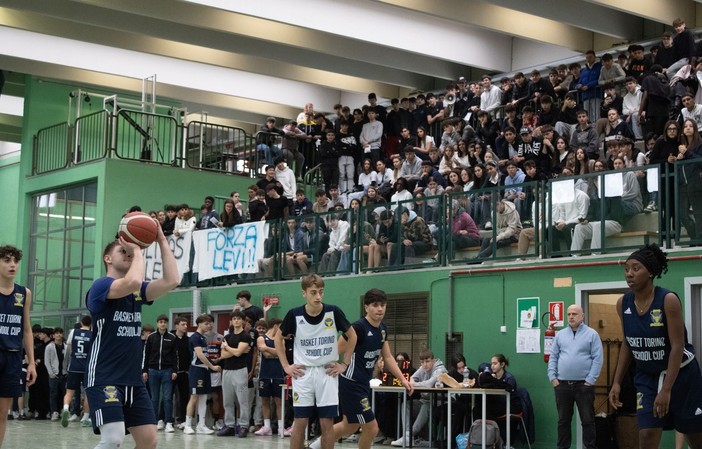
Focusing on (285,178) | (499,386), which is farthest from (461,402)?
(285,178)

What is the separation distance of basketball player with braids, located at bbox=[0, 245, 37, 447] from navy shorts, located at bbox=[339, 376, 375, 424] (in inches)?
132

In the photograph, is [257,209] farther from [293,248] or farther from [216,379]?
[216,379]

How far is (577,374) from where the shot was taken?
1473 centimetres

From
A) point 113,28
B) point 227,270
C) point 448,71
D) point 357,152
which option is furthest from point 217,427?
point 448,71

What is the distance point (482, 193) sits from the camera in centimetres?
1792

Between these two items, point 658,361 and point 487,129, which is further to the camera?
point 487,129

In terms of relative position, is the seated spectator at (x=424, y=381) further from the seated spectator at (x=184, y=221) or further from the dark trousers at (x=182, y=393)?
the seated spectator at (x=184, y=221)

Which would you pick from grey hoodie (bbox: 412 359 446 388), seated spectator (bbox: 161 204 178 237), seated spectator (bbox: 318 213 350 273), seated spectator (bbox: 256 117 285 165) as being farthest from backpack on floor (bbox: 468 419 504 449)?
seated spectator (bbox: 256 117 285 165)

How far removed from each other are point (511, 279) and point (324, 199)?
18.9 ft

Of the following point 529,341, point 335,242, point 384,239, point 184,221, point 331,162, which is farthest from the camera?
point 331,162

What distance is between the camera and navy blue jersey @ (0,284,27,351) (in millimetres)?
10828

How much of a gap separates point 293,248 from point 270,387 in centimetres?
342

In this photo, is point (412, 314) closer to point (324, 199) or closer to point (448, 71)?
point (324, 199)

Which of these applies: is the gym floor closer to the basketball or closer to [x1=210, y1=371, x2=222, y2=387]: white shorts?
[x1=210, y1=371, x2=222, y2=387]: white shorts
